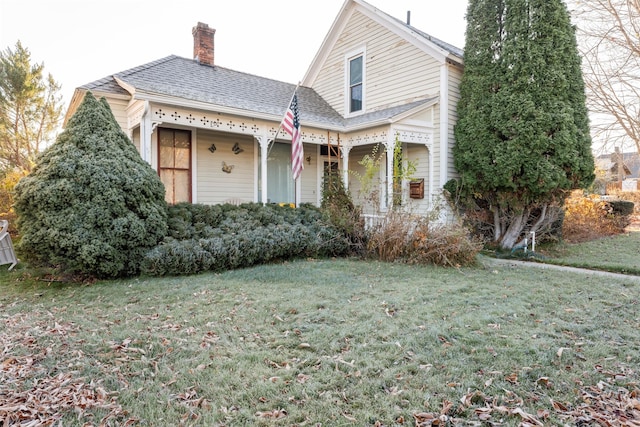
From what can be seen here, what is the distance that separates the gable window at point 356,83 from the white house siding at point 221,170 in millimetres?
3964

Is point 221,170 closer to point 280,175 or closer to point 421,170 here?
point 280,175

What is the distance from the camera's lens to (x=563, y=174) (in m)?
8.05

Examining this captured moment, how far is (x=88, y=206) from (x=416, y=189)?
317 inches

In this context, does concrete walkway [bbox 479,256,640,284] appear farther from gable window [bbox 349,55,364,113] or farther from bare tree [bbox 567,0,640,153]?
bare tree [bbox 567,0,640,153]

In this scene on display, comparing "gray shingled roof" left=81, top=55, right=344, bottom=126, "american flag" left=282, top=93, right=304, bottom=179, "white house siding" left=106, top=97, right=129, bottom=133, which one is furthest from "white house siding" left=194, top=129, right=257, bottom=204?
"american flag" left=282, top=93, right=304, bottom=179

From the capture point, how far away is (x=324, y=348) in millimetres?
3277

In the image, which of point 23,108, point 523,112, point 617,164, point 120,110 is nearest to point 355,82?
point 523,112

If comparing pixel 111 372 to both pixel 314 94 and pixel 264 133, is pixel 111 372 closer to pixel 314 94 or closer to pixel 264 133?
pixel 264 133

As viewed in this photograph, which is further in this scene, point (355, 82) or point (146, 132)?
point (355, 82)

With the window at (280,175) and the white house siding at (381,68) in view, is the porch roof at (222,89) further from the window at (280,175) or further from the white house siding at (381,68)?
the window at (280,175)

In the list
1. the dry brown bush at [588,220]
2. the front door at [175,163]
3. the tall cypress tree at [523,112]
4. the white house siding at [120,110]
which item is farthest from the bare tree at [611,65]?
the white house siding at [120,110]

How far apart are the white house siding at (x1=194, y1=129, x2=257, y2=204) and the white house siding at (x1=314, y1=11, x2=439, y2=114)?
13.7 ft

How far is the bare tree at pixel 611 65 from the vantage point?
13.4 m

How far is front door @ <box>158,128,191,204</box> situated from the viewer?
927 cm
